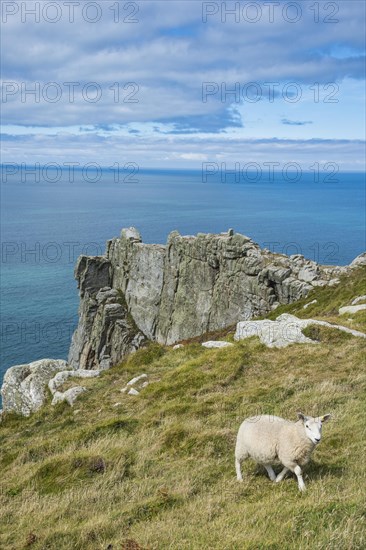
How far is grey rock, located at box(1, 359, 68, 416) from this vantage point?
1100 inches

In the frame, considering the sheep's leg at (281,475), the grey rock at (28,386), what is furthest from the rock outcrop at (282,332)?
the sheep's leg at (281,475)

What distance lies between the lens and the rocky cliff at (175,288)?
61.9 m

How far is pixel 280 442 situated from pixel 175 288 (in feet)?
217

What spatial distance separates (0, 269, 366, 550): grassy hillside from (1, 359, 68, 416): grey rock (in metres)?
3.09

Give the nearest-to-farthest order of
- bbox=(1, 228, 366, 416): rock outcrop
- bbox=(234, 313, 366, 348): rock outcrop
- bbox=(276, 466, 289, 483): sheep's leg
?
bbox=(276, 466, 289, 483): sheep's leg < bbox=(234, 313, 366, 348): rock outcrop < bbox=(1, 228, 366, 416): rock outcrop

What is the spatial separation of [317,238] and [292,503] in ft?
600

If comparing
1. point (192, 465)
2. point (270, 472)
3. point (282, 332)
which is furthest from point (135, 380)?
point (270, 472)

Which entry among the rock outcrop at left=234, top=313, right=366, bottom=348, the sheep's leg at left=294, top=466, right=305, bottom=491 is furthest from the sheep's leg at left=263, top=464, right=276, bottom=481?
the rock outcrop at left=234, top=313, right=366, bottom=348

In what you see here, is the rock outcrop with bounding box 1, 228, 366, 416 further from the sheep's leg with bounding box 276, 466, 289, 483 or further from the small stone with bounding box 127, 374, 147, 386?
the sheep's leg with bounding box 276, 466, 289, 483

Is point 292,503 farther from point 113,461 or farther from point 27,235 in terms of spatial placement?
point 27,235

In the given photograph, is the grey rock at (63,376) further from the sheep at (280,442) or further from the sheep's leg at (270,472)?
the sheep's leg at (270,472)

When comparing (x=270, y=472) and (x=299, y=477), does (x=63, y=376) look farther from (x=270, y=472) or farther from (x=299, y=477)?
(x=299, y=477)

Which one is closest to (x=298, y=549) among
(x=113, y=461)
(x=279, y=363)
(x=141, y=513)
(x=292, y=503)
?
(x=292, y=503)

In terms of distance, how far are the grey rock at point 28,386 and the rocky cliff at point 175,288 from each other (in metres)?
34.1
